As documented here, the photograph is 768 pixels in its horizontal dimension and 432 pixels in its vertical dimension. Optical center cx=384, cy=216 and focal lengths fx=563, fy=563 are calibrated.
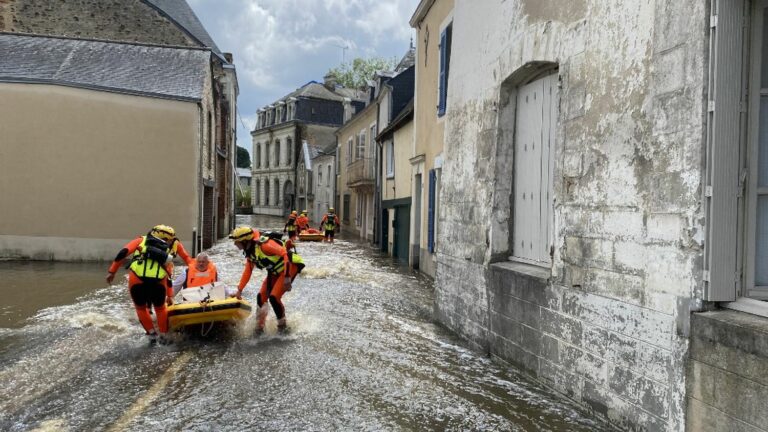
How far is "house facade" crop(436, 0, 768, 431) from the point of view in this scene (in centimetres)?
351

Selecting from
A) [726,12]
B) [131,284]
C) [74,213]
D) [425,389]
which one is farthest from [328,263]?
[726,12]

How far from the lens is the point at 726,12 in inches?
138

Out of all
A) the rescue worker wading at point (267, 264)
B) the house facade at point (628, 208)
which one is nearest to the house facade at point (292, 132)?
the rescue worker wading at point (267, 264)

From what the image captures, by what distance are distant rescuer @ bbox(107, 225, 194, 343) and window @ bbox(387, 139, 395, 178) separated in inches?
513

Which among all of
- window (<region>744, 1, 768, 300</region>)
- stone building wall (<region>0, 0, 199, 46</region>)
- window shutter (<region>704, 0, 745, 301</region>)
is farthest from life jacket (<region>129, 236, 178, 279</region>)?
stone building wall (<region>0, 0, 199, 46</region>)

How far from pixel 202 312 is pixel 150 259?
0.91 m

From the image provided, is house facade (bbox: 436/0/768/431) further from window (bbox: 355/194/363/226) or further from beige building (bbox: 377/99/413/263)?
window (bbox: 355/194/363/226)

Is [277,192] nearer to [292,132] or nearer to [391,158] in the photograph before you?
[292,132]

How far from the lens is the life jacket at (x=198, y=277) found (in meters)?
8.05

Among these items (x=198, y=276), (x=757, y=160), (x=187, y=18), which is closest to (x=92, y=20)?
(x=187, y=18)

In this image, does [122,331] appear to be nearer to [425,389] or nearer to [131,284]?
[131,284]

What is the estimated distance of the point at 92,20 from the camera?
78.1 feet

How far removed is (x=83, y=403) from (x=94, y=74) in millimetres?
13304

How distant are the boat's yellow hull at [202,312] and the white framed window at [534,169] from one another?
359cm
